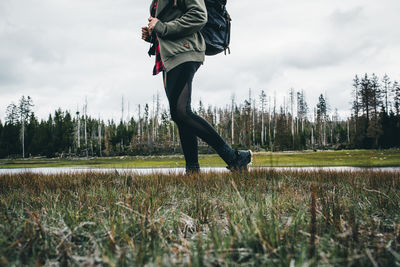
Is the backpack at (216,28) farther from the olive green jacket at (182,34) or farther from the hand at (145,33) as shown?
the hand at (145,33)

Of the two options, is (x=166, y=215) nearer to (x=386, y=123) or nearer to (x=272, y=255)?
(x=272, y=255)

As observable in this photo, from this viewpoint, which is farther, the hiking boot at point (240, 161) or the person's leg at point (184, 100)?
the hiking boot at point (240, 161)

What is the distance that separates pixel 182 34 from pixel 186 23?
114 millimetres

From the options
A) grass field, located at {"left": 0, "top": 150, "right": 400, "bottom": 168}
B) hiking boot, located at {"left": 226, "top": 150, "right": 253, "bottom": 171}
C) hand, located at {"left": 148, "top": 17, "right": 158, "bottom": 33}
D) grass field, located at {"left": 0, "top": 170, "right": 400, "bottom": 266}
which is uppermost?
hand, located at {"left": 148, "top": 17, "right": 158, "bottom": 33}

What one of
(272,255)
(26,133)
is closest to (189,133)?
(272,255)

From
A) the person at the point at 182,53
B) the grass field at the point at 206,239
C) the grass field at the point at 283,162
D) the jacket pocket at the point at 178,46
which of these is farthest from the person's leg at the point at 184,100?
the grass field at the point at 206,239

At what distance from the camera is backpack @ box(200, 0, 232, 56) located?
3078 mm

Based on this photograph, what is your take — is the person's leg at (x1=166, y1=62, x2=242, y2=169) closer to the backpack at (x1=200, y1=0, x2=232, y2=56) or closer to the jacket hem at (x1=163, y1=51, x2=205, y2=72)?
the jacket hem at (x1=163, y1=51, x2=205, y2=72)

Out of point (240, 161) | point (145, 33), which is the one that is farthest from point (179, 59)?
point (240, 161)

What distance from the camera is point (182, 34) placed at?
2666 mm

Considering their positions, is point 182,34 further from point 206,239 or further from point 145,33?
point 206,239

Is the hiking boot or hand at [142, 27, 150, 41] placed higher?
hand at [142, 27, 150, 41]

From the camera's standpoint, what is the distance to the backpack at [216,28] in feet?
10.1

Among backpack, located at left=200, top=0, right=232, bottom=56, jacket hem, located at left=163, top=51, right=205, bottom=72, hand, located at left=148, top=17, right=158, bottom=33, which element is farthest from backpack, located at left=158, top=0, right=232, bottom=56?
hand, located at left=148, top=17, right=158, bottom=33
